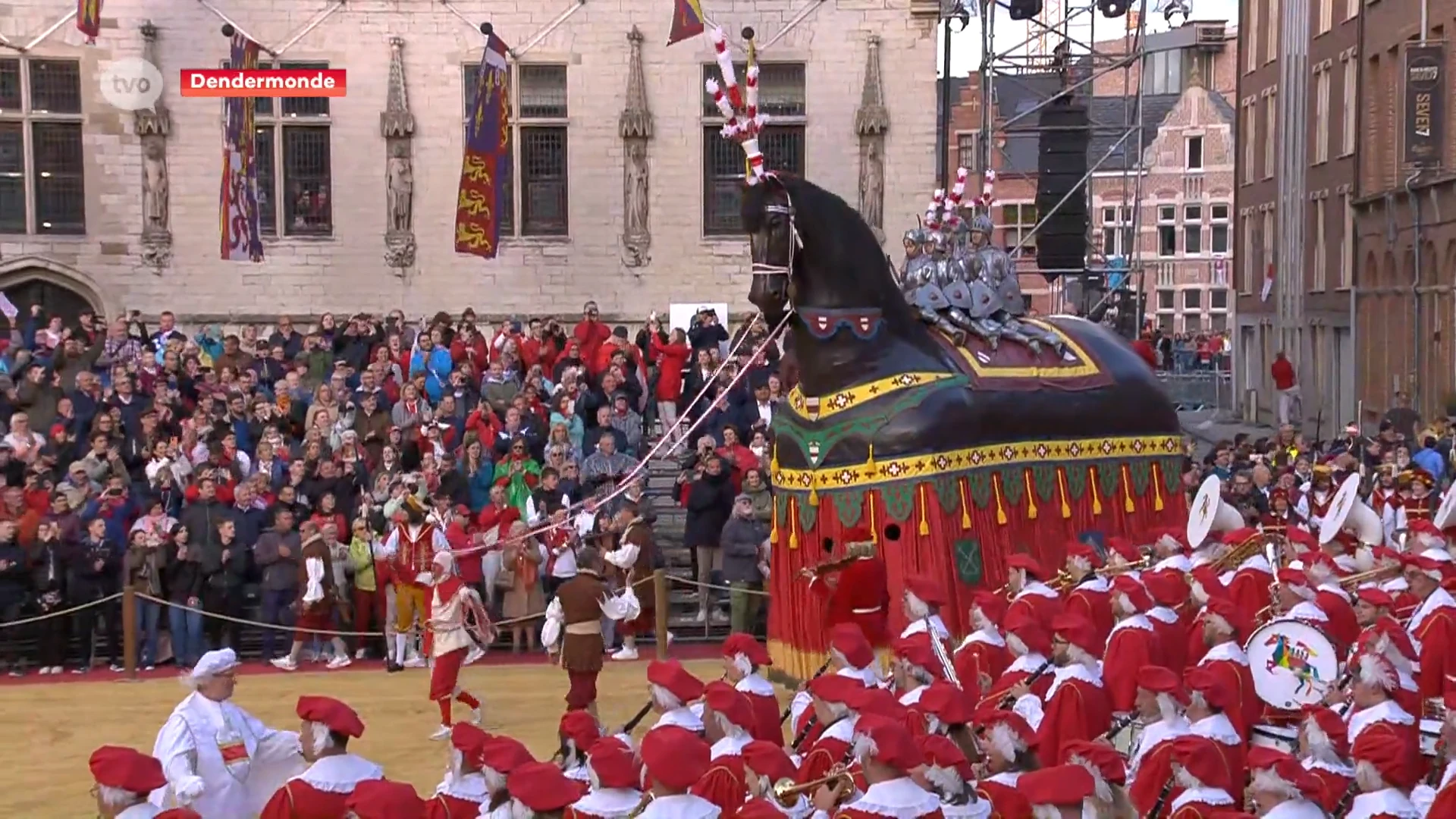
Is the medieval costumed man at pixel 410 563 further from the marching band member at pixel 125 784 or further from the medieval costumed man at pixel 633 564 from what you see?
the marching band member at pixel 125 784

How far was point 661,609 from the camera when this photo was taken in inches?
733

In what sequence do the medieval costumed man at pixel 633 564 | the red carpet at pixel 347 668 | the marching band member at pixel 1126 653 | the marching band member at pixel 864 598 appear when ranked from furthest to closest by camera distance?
1. the medieval costumed man at pixel 633 564
2. the red carpet at pixel 347 668
3. the marching band member at pixel 864 598
4. the marching band member at pixel 1126 653

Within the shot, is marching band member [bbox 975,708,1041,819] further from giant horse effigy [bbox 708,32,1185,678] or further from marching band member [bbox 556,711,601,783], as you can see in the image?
giant horse effigy [bbox 708,32,1185,678]

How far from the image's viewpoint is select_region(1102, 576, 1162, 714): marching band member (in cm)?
1119

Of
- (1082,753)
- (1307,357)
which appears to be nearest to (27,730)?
(1082,753)

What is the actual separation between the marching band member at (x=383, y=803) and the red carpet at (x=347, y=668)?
10741mm

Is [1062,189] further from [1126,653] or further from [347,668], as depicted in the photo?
[1126,653]

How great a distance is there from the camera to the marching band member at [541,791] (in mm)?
7762

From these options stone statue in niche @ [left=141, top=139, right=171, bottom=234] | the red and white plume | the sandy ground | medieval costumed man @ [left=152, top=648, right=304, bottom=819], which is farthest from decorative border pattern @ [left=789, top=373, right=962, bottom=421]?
stone statue in niche @ [left=141, top=139, right=171, bottom=234]

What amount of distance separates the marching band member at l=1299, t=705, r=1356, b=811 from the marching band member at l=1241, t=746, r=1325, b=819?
726 millimetres

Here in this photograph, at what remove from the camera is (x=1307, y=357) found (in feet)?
139

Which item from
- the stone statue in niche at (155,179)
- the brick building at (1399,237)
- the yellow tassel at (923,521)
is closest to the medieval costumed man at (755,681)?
the yellow tassel at (923,521)

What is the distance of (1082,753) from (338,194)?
22.0m

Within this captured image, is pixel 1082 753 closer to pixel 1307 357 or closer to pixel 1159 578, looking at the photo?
pixel 1159 578
